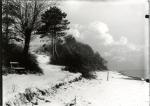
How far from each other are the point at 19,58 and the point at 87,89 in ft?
8.66

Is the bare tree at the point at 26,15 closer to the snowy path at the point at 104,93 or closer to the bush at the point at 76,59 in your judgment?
the bush at the point at 76,59

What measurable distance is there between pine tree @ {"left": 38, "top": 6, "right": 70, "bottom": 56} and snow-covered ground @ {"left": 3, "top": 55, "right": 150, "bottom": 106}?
131 centimetres

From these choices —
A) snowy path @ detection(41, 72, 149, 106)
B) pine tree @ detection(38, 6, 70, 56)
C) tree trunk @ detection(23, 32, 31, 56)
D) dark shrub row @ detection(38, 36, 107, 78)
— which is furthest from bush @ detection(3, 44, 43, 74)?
snowy path @ detection(41, 72, 149, 106)

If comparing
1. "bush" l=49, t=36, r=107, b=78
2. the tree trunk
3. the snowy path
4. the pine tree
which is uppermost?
the pine tree

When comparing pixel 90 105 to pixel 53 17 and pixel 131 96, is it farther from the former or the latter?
pixel 53 17

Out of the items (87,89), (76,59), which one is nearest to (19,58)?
(76,59)

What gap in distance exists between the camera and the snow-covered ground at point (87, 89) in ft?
18.4

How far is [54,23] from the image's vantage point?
7734 mm

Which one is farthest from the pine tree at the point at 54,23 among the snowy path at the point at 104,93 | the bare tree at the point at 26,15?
the snowy path at the point at 104,93

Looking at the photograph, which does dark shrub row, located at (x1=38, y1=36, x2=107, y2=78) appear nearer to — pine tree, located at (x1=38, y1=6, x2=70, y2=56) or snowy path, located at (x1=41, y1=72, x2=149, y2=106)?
pine tree, located at (x1=38, y1=6, x2=70, y2=56)

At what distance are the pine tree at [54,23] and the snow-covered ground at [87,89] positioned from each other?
51.5 inches

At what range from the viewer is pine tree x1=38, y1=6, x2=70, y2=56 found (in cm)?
678

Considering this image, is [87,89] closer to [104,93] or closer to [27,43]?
[104,93]

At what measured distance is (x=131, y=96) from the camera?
588 cm
